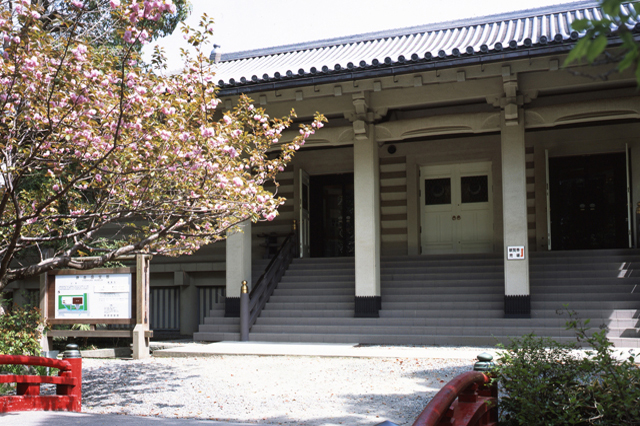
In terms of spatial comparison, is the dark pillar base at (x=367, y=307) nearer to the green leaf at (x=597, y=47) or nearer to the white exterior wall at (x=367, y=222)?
the white exterior wall at (x=367, y=222)

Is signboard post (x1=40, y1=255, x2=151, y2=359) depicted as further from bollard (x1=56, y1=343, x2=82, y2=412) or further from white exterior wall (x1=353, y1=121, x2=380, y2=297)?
white exterior wall (x1=353, y1=121, x2=380, y2=297)

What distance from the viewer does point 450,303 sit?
12312mm

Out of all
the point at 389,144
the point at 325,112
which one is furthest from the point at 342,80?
the point at 389,144

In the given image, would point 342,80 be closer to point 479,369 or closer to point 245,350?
point 245,350

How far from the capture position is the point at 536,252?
45.5 ft

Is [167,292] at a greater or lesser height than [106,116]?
lesser

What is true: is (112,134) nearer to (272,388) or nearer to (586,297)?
(272,388)

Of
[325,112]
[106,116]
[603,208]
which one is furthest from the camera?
[603,208]

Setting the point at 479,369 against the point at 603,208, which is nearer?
the point at 479,369

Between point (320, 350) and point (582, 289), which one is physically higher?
point (582, 289)

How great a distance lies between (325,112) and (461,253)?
5.50 meters

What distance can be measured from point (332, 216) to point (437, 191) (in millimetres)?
3248

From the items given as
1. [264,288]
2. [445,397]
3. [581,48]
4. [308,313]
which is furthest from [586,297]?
[581,48]

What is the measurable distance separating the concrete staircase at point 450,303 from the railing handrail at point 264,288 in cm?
17
